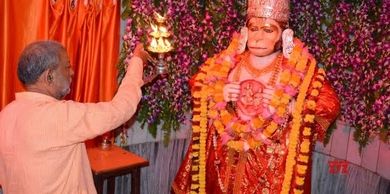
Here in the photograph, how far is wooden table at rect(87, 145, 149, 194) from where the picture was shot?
329 centimetres

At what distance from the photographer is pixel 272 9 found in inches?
109

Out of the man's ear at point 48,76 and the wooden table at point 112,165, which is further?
the wooden table at point 112,165

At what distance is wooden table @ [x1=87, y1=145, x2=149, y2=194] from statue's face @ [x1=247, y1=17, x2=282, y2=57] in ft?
4.59

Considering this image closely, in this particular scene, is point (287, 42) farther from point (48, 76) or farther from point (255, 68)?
point (48, 76)

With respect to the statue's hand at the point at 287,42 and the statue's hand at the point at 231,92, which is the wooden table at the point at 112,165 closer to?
the statue's hand at the point at 231,92

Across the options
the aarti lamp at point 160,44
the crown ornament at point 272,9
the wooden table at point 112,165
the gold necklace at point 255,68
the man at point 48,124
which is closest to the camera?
the man at point 48,124

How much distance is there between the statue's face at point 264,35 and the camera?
9.08ft

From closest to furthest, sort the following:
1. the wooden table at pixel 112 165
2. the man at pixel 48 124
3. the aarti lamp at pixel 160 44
Answer: 1. the man at pixel 48 124
2. the aarti lamp at pixel 160 44
3. the wooden table at pixel 112 165

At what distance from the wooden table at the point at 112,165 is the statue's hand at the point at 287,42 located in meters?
1.50

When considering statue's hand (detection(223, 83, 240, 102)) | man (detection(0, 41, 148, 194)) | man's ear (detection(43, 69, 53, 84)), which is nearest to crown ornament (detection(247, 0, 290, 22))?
statue's hand (detection(223, 83, 240, 102))

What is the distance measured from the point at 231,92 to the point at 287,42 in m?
0.48

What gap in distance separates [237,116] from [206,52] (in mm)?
1184

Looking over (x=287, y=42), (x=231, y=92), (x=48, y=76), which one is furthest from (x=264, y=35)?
(x=48, y=76)

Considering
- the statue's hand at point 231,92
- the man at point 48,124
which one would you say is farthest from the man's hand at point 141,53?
the statue's hand at point 231,92
